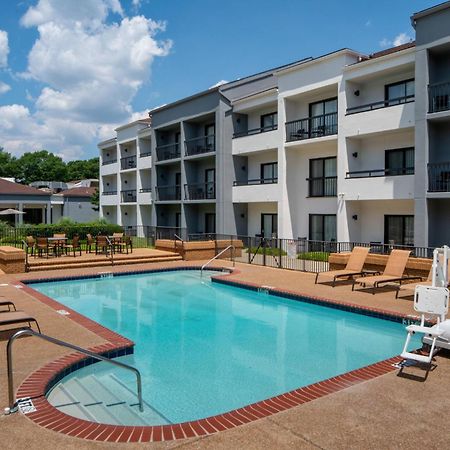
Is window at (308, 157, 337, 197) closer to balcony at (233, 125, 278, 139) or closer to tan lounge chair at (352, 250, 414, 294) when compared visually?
balcony at (233, 125, 278, 139)

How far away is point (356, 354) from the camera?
8.91 metres

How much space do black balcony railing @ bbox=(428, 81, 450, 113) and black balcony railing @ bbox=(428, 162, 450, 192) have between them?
2.23 meters

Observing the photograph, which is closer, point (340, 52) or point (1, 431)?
point (1, 431)

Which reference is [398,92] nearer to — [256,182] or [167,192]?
[256,182]

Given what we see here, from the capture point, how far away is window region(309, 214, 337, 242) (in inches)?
944

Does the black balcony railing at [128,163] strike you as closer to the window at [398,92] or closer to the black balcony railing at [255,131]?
the black balcony railing at [255,131]

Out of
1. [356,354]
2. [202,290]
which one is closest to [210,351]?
[356,354]

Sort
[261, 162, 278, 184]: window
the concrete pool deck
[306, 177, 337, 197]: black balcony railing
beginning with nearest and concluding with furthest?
1. the concrete pool deck
2. [306, 177, 337, 197]: black balcony railing
3. [261, 162, 278, 184]: window

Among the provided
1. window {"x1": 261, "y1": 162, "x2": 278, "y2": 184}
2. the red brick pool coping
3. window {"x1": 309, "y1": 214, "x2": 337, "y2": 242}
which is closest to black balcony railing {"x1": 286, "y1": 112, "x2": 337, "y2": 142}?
window {"x1": 261, "y1": 162, "x2": 278, "y2": 184}

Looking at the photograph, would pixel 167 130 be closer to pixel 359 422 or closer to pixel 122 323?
pixel 122 323

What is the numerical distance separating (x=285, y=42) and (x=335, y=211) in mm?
8902

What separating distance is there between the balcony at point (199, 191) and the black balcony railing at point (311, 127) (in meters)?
7.15

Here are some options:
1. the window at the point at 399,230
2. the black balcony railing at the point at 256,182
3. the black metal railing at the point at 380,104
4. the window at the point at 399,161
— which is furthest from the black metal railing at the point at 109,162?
the window at the point at 399,230

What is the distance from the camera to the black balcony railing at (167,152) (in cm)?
3434
